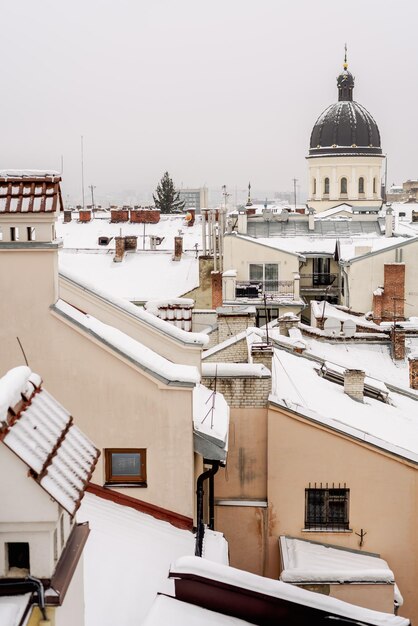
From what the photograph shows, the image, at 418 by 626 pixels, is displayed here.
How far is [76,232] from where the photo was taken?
55.1 m

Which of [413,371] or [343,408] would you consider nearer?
[343,408]

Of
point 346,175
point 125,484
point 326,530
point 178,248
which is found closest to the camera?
point 125,484

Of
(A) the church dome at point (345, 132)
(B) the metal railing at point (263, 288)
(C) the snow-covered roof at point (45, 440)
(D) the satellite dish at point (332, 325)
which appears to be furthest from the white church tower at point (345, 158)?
(C) the snow-covered roof at point (45, 440)

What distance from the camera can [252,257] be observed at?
159 feet

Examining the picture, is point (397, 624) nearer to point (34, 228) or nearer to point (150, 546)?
point (150, 546)

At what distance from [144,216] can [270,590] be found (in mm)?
53775

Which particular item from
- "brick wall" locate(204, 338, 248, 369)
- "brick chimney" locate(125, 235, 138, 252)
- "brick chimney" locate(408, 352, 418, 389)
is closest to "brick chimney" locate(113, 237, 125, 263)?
"brick chimney" locate(125, 235, 138, 252)

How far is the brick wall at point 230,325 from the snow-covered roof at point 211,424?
7936 mm

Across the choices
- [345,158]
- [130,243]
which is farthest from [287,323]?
[345,158]

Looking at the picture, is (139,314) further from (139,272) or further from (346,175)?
(346,175)

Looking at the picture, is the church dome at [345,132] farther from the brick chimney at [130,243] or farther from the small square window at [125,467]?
the small square window at [125,467]

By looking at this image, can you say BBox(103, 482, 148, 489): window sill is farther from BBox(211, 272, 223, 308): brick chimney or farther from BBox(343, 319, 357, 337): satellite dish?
BBox(211, 272, 223, 308): brick chimney

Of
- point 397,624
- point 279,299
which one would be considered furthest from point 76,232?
point 397,624

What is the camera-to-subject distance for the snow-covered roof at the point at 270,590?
19.6 feet
